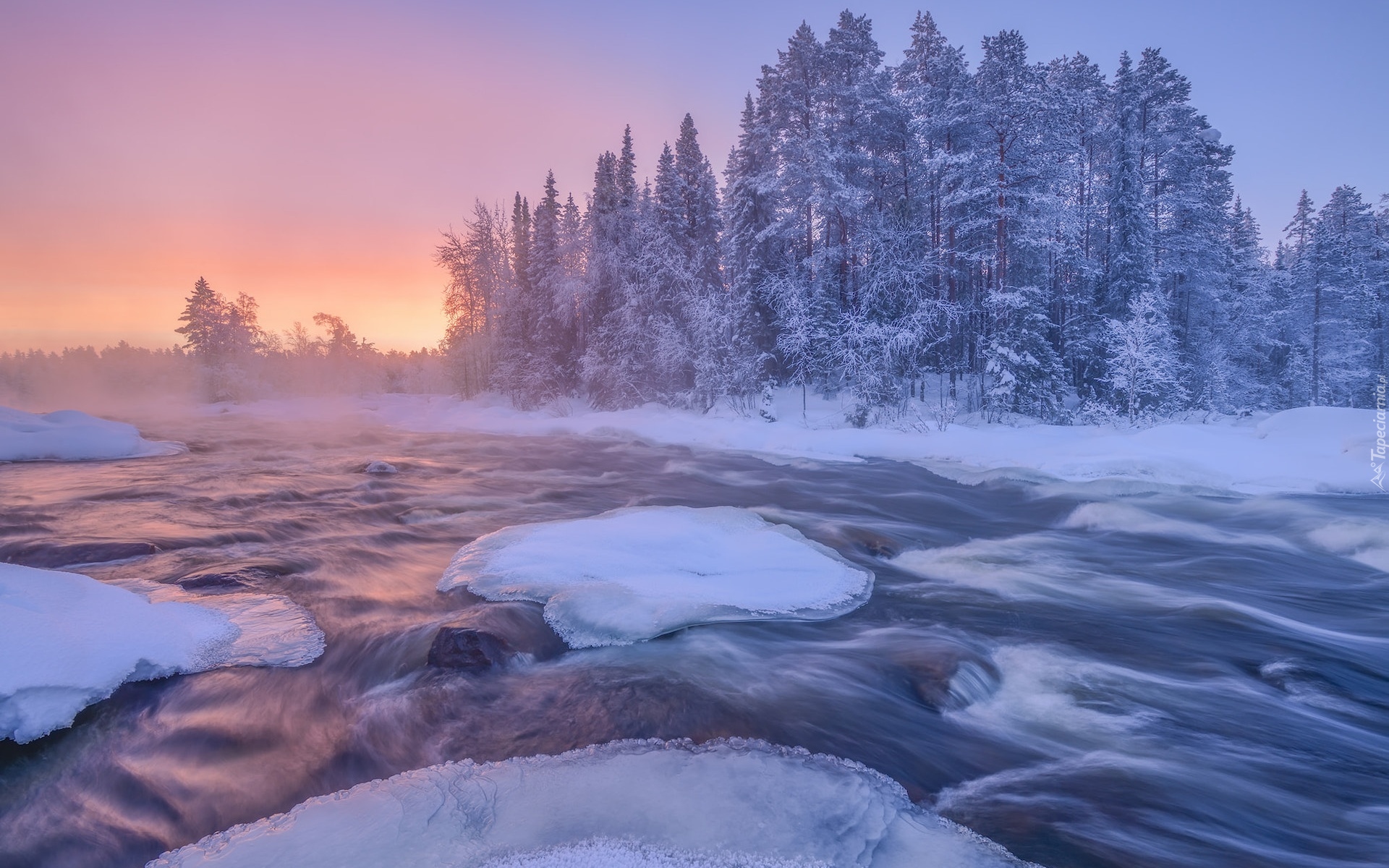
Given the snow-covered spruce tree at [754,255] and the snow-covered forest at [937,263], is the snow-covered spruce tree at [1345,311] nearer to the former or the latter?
the snow-covered forest at [937,263]

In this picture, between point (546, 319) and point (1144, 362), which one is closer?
point (1144, 362)

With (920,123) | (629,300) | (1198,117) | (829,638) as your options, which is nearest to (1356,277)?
(1198,117)

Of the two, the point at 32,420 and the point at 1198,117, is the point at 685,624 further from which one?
the point at 1198,117

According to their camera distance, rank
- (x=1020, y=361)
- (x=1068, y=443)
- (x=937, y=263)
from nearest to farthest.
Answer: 1. (x=1068, y=443)
2. (x=1020, y=361)
3. (x=937, y=263)

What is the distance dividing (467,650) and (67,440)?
69.5 feet

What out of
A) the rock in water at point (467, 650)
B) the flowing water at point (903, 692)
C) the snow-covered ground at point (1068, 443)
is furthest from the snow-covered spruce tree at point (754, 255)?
the rock in water at point (467, 650)

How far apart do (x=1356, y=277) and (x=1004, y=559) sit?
46036mm

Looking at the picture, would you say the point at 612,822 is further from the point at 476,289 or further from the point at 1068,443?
the point at 476,289

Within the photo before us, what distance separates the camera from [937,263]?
26562 mm

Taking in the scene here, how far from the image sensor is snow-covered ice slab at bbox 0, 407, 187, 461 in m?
16.9

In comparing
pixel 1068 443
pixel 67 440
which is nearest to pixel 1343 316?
pixel 1068 443

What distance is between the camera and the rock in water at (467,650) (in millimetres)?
4605

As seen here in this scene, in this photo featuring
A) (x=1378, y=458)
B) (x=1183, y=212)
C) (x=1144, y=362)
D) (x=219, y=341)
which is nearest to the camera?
(x=1378, y=458)

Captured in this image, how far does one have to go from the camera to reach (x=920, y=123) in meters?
25.0
